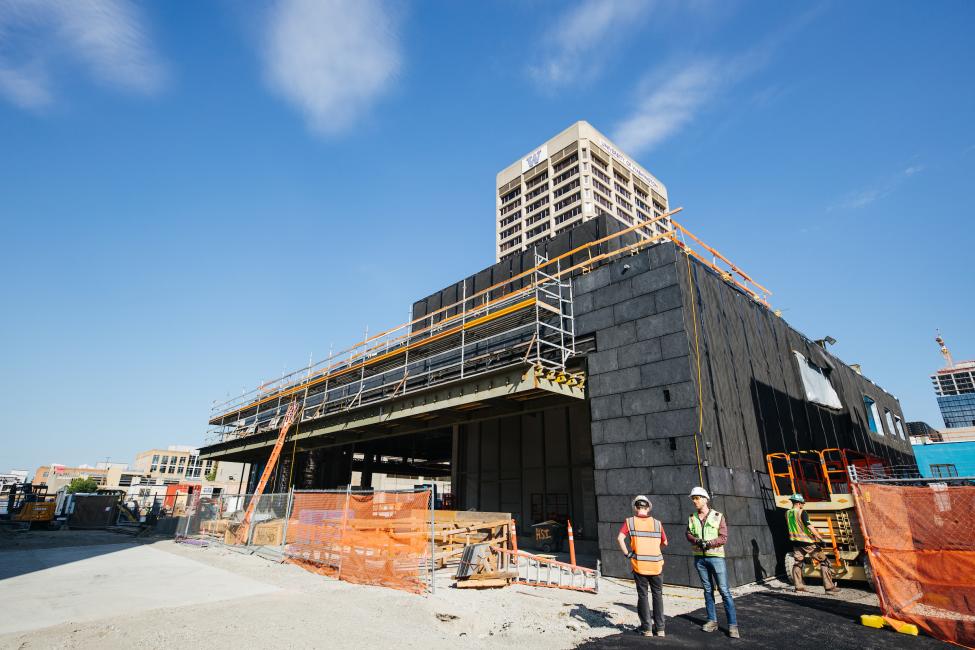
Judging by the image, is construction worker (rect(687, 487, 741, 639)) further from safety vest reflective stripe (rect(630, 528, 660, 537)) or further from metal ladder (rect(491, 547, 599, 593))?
metal ladder (rect(491, 547, 599, 593))

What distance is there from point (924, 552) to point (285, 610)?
9.75 m

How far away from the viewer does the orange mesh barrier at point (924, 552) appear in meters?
7.05

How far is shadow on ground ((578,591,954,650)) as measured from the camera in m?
6.27

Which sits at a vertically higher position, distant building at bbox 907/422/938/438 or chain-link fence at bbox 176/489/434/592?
distant building at bbox 907/422/938/438

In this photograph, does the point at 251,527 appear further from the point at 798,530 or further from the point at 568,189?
the point at 568,189

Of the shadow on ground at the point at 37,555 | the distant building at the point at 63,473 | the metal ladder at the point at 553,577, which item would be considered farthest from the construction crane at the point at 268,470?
the distant building at the point at 63,473

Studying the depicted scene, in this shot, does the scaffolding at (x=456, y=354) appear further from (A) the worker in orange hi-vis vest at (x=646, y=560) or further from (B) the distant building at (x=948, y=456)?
(B) the distant building at (x=948, y=456)

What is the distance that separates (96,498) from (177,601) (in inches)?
1096

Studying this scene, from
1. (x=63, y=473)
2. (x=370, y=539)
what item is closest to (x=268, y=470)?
(x=370, y=539)

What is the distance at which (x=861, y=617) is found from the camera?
7.36 metres

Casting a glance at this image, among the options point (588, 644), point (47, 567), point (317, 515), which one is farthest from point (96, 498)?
point (588, 644)

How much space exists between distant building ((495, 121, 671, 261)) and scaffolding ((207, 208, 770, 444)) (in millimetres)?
52093

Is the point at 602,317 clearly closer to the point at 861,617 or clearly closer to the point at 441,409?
the point at 441,409

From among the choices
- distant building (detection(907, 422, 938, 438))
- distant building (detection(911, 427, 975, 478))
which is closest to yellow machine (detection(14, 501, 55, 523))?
distant building (detection(911, 427, 975, 478))
